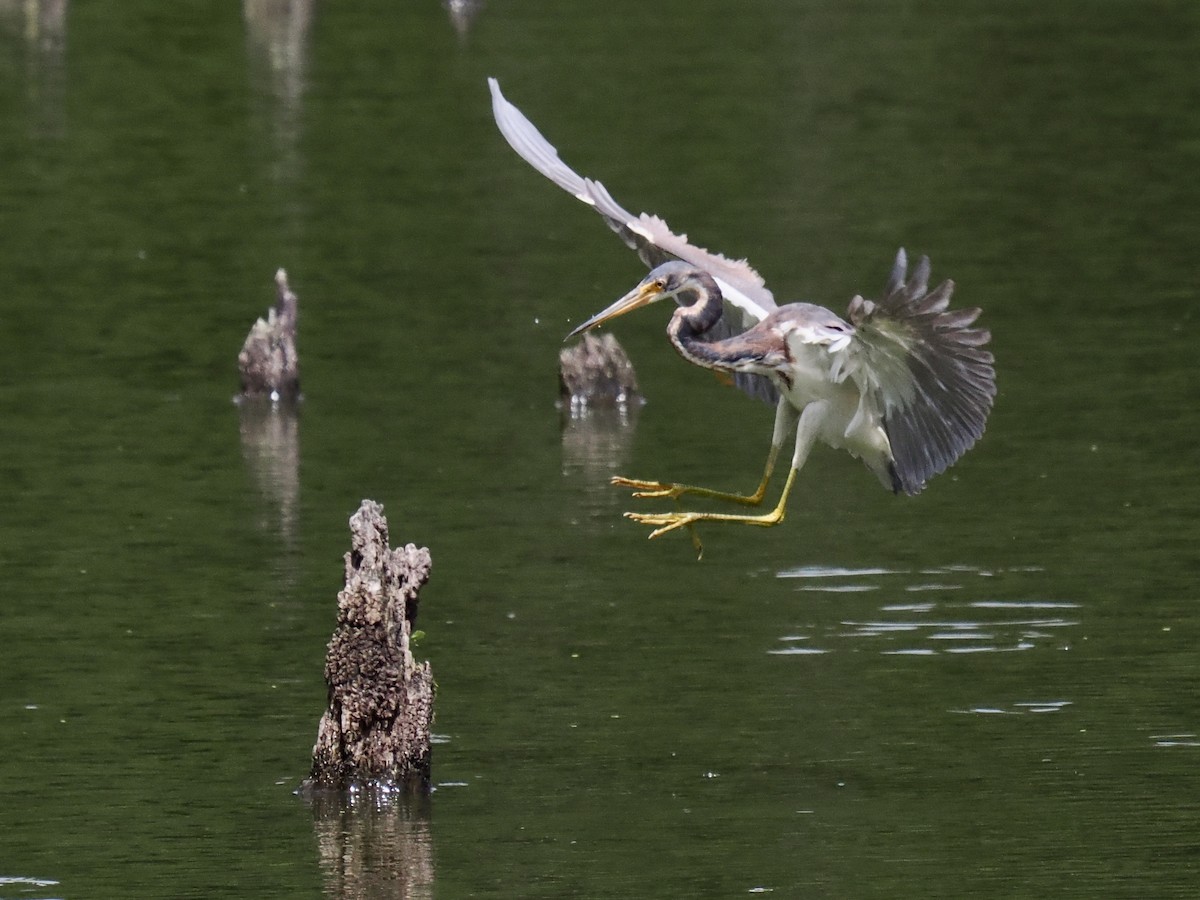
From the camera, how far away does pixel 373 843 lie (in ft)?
52.5

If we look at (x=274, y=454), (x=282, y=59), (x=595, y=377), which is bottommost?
(x=274, y=454)

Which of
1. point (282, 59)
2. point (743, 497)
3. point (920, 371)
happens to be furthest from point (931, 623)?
point (282, 59)

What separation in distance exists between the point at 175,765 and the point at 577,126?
30.9 metres

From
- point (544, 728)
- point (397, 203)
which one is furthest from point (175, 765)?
point (397, 203)

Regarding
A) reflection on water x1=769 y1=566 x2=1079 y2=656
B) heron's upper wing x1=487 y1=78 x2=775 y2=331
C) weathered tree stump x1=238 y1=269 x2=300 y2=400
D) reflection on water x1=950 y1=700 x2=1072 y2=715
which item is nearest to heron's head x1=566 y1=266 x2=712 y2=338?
heron's upper wing x1=487 y1=78 x2=775 y2=331

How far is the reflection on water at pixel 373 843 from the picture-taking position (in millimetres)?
15297

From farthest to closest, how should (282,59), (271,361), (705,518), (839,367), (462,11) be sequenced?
(462,11), (282,59), (271,361), (705,518), (839,367)

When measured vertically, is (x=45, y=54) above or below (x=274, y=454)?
above

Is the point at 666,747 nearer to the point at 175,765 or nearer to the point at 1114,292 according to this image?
the point at 175,765

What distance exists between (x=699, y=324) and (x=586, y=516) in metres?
9.22

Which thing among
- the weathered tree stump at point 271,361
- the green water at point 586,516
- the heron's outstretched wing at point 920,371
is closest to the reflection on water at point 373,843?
the green water at point 586,516

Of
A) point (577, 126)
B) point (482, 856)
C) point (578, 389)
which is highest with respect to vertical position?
point (577, 126)

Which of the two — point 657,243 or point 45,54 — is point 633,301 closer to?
point 657,243

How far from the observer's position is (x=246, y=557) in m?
23.2
